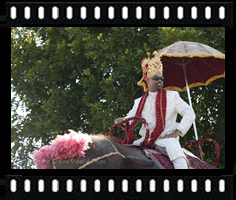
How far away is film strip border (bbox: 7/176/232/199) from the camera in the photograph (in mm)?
5312

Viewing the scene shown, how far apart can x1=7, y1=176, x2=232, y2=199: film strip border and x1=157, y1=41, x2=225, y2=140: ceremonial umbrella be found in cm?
186

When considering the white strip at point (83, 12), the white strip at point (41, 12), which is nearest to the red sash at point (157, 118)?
the white strip at point (83, 12)

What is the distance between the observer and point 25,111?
11.3m

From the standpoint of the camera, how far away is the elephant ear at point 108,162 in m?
5.05

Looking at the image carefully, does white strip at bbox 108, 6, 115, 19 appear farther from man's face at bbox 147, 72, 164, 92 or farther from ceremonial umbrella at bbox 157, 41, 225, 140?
ceremonial umbrella at bbox 157, 41, 225, 140

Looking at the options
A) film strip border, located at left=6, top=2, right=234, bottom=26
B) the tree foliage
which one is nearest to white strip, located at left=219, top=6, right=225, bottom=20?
film strip border, located at left=6, top=2, right=234, bottom=26

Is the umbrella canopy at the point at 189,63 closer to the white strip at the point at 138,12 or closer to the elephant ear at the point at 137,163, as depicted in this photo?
the white strip at the point at 138,12

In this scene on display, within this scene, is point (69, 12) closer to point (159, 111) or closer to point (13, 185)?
point (159, 111)

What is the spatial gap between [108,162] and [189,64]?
314 cm

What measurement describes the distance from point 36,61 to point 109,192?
5.88 m

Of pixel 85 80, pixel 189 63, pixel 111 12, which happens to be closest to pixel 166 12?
pixel 111 12

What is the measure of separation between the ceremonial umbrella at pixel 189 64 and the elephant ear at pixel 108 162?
2309 millimetres

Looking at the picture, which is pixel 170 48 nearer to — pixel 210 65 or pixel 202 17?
pixel 210 65

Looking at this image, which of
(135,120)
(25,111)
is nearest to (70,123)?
(25,111)
